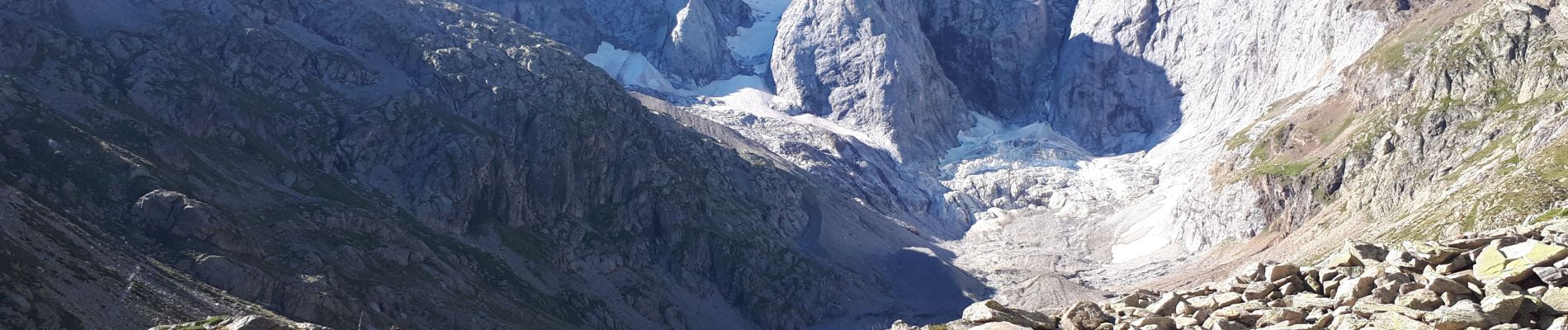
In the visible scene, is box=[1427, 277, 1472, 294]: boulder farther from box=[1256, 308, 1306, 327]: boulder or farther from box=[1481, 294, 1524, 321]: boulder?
box=[1256, 308, 1306, 327]: boulder

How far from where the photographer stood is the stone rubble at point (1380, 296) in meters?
34.3

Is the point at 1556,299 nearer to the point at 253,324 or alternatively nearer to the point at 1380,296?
the point at 1380,296

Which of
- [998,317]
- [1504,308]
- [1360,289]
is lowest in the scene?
[998,317]

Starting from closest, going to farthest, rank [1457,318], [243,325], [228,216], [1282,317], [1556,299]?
[1457,318]
[1556,299]
[1282,317]
[243,325]
[228,216]

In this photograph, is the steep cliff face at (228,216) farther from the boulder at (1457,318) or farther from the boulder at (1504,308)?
the boulder at (1504,308)

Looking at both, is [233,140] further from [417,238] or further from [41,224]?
[41,224]

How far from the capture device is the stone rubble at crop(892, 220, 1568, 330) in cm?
3431

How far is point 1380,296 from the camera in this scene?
36812 mm

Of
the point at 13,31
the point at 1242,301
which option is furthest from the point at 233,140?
the point at 1242,301

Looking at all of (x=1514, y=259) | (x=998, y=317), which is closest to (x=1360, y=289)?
(x=1514, y=259)

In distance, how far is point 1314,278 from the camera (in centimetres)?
4222

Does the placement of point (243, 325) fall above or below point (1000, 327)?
below

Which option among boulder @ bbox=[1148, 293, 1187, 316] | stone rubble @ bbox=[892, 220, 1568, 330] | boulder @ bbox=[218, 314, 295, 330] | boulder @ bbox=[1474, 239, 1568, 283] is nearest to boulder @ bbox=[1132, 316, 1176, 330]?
stone rubble @ bbox=[892, 220, 1568, 330]

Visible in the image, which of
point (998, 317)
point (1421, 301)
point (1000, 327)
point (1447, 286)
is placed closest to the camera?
point (1421, 301)
